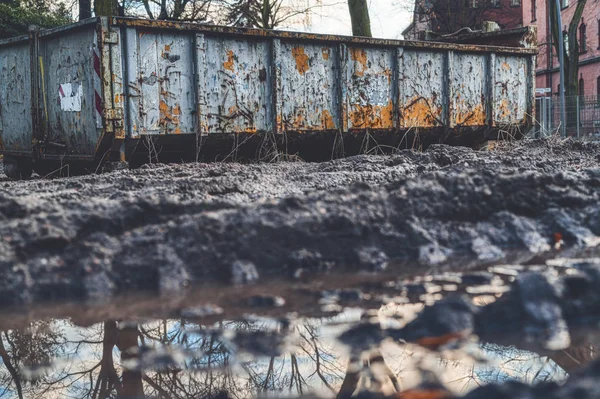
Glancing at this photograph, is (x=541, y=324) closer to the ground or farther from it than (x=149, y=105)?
closer to the ground

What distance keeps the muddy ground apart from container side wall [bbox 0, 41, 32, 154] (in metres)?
5.47

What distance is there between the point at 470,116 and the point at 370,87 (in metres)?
1.99

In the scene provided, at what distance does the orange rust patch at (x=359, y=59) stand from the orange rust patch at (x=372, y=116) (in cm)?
47

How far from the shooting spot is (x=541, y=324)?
2176 millimetres

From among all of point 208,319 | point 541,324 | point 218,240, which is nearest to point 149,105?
point 218,240

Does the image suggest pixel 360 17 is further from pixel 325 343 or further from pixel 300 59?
pixel 325 343

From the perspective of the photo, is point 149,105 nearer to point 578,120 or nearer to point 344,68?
point 344,68

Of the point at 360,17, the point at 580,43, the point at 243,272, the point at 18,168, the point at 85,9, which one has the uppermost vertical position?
the point at 580,43

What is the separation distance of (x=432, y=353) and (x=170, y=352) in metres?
0.84

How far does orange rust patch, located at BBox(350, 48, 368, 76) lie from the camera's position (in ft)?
28.3

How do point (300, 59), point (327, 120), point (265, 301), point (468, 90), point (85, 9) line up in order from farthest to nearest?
point (85, 9) < point (468, 90) < point (327, 120) < point (300, 59) < point (265, 301)

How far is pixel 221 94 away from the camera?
7.61 m

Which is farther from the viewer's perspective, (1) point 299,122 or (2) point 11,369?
(1) point 299,122

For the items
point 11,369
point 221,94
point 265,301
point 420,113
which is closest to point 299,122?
point 221,94
